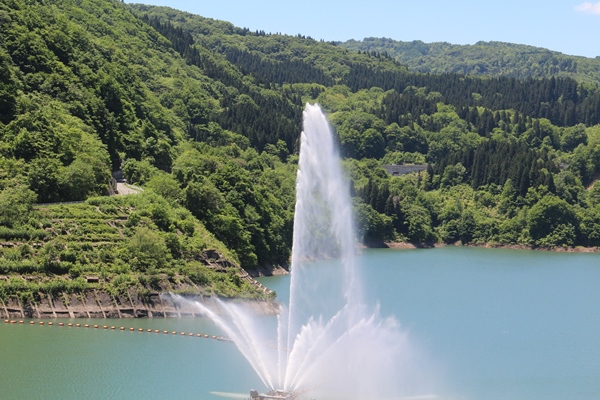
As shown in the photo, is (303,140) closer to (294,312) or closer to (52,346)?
(294,312)

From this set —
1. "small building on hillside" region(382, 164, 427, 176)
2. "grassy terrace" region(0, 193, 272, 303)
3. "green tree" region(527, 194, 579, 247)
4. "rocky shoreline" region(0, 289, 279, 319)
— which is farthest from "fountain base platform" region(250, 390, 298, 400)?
"small building on hillside" region(382, 164, 427, 176)

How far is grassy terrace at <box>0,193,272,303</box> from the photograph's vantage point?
229ft

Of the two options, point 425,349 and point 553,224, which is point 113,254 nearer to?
point 425,349

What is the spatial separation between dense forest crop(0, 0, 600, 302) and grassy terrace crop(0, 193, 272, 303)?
0.15 metres

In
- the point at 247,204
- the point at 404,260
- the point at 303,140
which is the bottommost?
the point at 404,260

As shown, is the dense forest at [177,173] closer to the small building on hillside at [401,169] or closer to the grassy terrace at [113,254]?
the grassy terrace at [113,254]

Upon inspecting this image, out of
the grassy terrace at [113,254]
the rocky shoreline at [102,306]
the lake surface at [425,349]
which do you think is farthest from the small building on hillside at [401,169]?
the rocky shoreline at [102,306]

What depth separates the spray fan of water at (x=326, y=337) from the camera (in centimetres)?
5078

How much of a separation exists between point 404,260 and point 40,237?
63.0 metres

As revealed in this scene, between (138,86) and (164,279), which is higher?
(138,86)

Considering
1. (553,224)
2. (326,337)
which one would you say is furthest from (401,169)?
(326,337)

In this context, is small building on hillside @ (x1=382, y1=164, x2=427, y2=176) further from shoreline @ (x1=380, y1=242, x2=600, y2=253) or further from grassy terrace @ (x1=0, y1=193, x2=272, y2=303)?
grassy terrace @ (x1=0, y1=193, x2=272, y2=303)

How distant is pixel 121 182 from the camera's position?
103 m

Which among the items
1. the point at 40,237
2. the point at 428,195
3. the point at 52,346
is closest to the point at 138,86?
the point at 428,195
